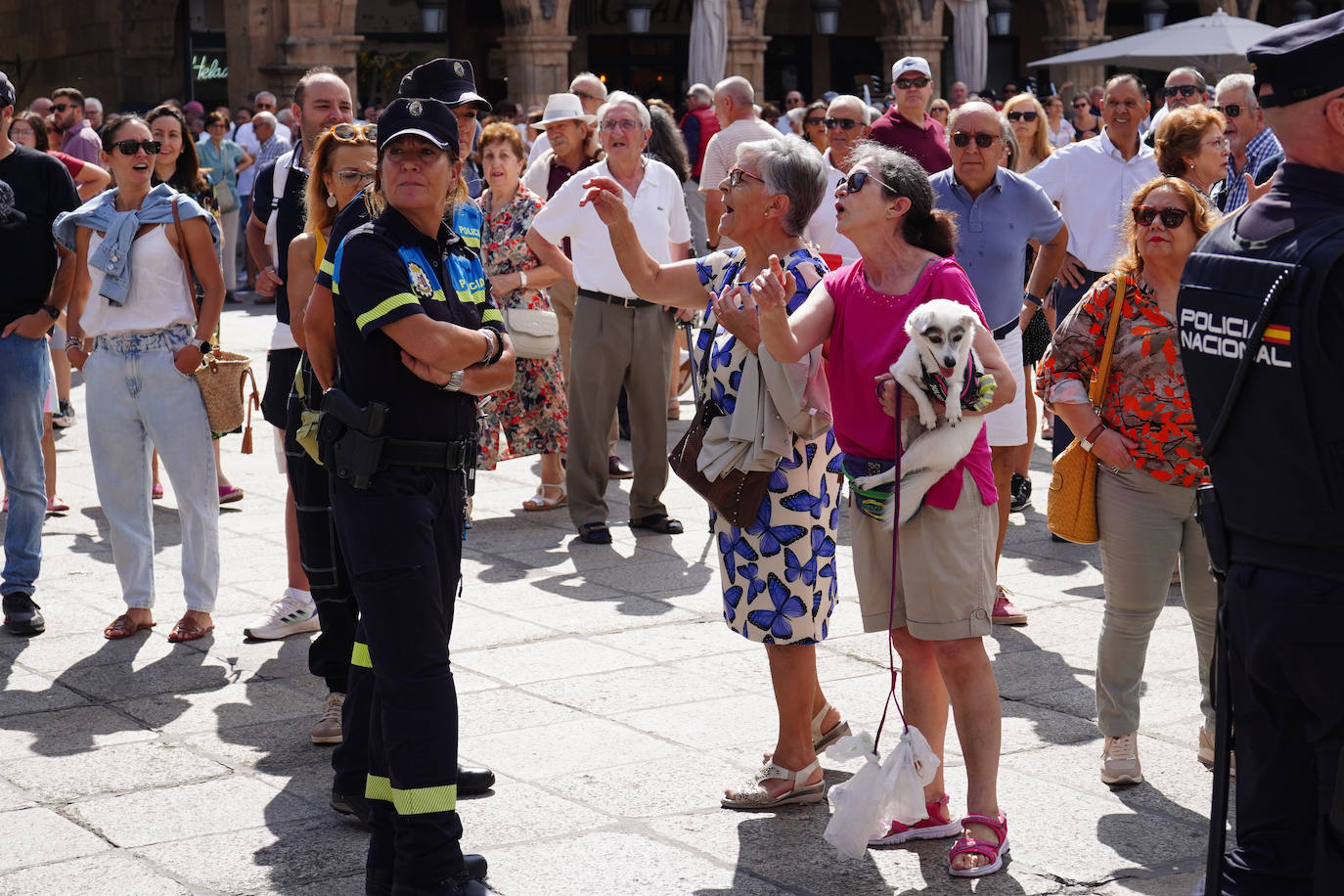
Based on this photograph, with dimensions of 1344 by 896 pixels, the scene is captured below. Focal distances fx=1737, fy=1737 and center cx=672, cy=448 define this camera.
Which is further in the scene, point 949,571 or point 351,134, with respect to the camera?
point 351,134

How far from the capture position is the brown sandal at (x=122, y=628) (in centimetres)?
665

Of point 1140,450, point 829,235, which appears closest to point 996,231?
point 1140,450

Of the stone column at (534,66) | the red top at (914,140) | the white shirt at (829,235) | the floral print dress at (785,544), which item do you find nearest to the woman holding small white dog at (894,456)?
the floral print dress at (785,544)

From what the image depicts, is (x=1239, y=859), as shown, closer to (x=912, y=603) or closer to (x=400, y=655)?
(x=912, y=603)

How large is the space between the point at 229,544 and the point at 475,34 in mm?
22635

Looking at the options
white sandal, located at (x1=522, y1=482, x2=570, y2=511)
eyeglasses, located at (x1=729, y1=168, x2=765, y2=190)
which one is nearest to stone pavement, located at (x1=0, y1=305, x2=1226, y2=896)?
white sandal, located at (x1=522, y1=482, x2=570, y2=511)

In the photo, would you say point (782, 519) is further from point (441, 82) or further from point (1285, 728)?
point (1285, 728)

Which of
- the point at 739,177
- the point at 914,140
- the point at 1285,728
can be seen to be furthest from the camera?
the point at 914,140

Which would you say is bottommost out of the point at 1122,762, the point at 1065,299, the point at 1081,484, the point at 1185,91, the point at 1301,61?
the point at 1122,762

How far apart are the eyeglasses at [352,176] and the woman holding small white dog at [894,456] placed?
4.94 feet

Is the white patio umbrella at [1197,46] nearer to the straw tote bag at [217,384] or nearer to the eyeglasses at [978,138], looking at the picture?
the eyeglasses at [978,138]

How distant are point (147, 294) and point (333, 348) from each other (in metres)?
2.15

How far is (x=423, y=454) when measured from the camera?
416 cm

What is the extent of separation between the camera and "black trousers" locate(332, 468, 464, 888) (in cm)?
411
